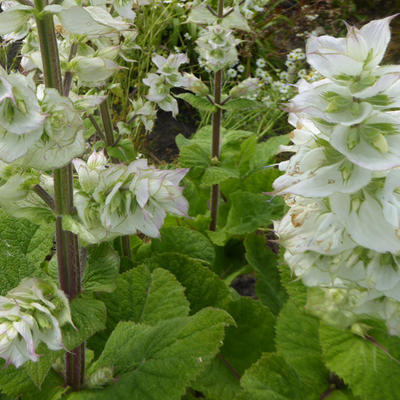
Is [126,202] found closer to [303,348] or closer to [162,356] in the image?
[162,356]

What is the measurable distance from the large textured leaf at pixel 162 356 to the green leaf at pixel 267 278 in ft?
1.88

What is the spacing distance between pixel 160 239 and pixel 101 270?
0.15 m

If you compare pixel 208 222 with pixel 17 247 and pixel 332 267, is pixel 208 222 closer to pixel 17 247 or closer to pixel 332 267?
pixel 17 247

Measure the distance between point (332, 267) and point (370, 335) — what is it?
Result: 420 mm

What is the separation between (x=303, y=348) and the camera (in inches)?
48.3

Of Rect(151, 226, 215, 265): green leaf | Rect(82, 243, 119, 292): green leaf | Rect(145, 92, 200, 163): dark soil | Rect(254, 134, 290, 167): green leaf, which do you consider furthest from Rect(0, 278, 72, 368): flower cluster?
Rect(145, 92, 200, 163): dark soil

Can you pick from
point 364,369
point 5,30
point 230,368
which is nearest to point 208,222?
point 230,368

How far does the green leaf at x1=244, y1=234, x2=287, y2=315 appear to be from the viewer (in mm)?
1603

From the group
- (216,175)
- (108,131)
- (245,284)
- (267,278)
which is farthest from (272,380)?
(245,284)

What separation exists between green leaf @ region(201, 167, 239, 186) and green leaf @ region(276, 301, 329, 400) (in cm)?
55

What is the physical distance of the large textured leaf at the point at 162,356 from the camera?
102cm

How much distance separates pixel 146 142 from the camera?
2.96 metres

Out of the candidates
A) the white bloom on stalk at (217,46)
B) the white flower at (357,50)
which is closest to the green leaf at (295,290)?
the white flower at (357,50)

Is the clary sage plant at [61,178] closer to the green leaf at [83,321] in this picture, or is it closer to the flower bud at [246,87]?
the green leaf at [83,321]
